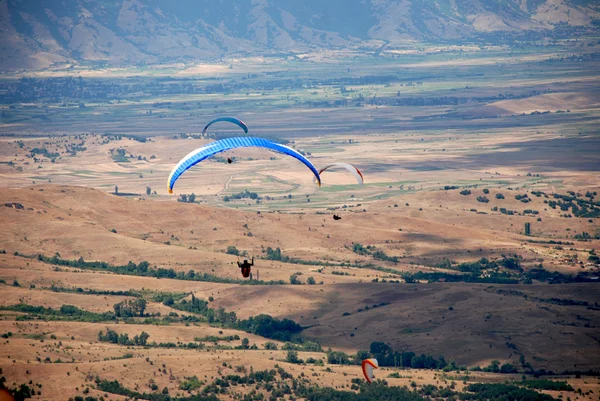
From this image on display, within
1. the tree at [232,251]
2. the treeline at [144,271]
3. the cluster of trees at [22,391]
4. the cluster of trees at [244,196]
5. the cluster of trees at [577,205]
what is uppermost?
the cluster of trees at [244,196]

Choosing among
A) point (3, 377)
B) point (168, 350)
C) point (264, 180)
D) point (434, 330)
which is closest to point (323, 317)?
point (434, 330)

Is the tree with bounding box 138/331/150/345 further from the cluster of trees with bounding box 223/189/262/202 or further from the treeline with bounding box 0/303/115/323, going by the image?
the cluster of trees with bounding box 223/189/262/202

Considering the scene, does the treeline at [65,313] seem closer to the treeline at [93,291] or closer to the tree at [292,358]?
the treeline at [93,291]

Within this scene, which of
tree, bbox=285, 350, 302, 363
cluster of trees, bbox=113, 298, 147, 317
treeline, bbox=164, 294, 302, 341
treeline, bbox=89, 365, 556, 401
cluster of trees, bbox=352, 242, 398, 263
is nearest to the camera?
treeline, bbox=89, 365, 556, 401

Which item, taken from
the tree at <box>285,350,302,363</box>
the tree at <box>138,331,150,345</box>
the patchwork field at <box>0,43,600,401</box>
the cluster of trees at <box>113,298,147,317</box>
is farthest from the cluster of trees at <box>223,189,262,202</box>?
the tree at <box>285,350,302,363</box>

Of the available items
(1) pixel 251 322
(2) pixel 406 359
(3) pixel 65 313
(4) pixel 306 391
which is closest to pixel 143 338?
(1) pixel 251 322

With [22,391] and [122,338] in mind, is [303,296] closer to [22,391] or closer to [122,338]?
[122,338]

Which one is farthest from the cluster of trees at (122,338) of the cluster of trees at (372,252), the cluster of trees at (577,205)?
the cluster of trees at (577,205)
